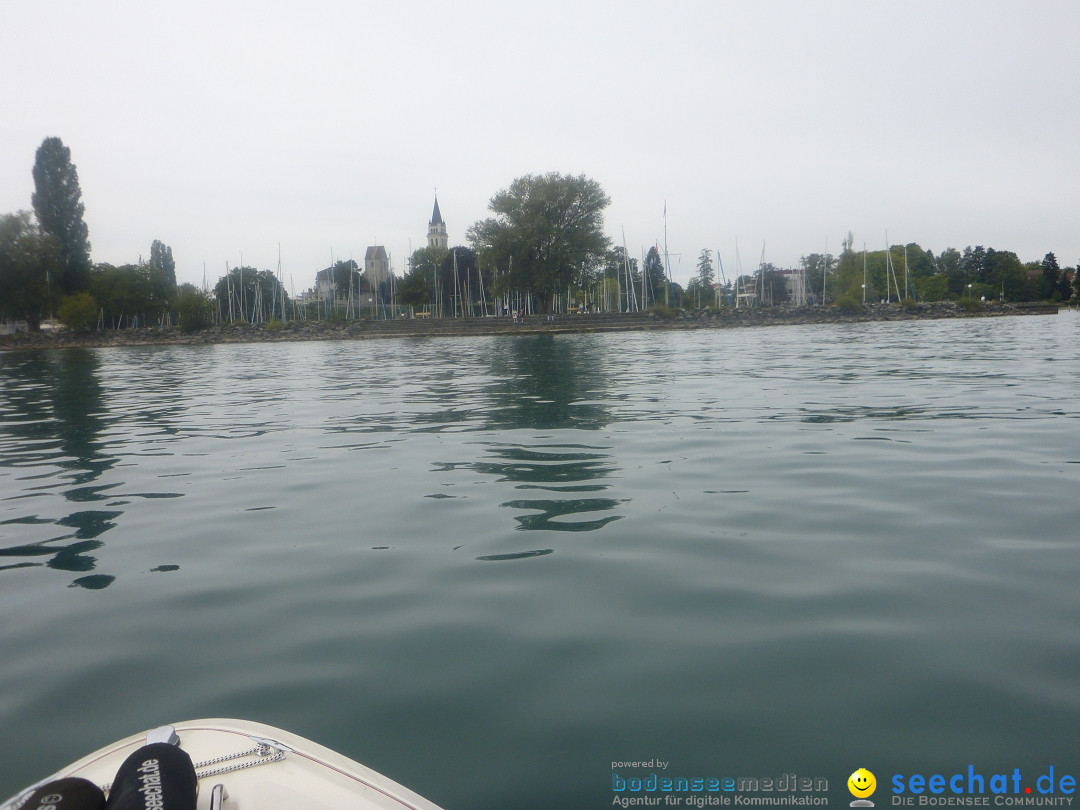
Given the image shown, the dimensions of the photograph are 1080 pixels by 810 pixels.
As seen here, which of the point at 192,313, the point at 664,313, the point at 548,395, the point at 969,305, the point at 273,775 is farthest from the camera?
the point at 192,313

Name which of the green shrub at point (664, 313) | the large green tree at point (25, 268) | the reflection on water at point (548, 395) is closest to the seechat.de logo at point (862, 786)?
the reflection on water at point (548, 395)

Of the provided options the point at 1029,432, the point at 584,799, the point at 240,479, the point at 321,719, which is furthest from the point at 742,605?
the point at 1029,432

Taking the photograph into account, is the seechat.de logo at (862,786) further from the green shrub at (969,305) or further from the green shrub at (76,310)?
the green shrub at (969,305)

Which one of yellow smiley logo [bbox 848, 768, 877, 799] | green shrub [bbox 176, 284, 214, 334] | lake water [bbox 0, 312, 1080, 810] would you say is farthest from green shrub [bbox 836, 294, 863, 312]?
yellow smiley logo [bbox 848, 768, 877, 799]

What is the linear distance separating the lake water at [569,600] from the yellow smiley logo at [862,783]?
0.09ft

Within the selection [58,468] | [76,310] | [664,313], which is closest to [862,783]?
[58,468]

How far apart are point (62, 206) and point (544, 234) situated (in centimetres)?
3952

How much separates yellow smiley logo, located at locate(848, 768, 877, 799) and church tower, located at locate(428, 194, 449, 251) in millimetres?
141349

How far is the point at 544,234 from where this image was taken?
57.8 m

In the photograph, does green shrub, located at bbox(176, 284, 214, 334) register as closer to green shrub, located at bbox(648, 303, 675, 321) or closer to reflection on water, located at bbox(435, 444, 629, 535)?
green shrub, located at bbox(648, 303, 675, 321)

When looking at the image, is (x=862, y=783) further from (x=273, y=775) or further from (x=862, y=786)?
(x=273, y=775)

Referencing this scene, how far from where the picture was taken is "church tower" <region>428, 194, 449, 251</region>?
5531 inches

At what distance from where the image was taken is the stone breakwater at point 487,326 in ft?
180

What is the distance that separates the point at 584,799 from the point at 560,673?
781 mm
